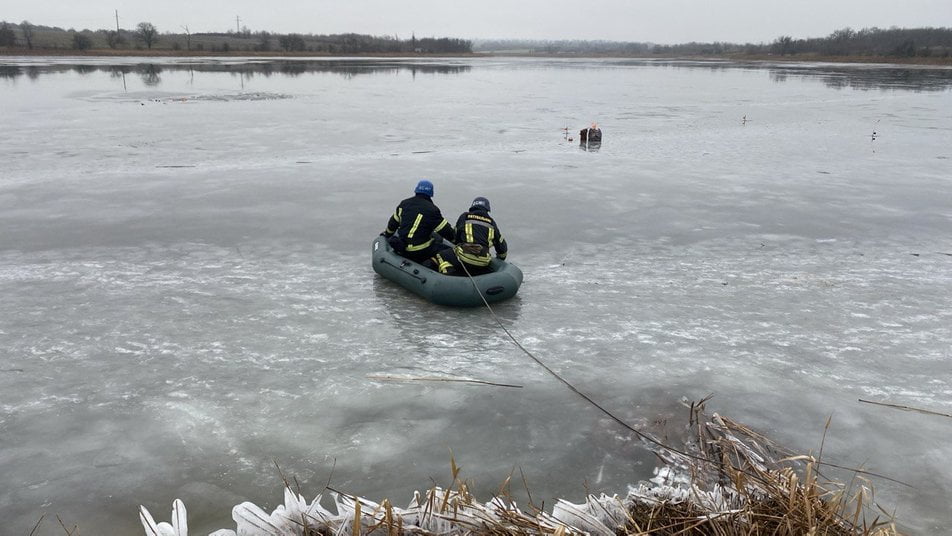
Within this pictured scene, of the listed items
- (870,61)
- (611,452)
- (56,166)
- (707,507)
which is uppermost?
(870,61)

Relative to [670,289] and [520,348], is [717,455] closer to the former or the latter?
[520,348]

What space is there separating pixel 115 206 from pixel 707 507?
371 inches

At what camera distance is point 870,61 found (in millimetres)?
74562

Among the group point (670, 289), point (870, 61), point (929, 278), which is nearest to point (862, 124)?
point (929, 278)

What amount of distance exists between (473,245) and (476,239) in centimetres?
12

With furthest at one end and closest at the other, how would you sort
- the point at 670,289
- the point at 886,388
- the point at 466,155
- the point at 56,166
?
the point at 466,155
the point at 56,166
the point at 670,289
the point at 886,388

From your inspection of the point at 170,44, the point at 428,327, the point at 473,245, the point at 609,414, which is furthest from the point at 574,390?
the point at 170,44

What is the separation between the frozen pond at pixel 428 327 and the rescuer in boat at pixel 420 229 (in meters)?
0.47

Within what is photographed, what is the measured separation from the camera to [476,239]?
6.38 meters

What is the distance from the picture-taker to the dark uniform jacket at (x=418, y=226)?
6527 mm

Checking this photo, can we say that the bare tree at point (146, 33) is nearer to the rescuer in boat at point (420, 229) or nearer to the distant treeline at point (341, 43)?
the distant treeline at point (341, 43)

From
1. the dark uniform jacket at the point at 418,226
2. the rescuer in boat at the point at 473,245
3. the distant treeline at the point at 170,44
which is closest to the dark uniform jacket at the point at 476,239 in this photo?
the rescuer in boat at the point at 473,245

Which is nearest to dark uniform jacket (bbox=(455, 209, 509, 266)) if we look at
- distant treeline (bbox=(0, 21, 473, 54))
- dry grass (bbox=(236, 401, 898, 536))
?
dry grass (bbox=(236, 401, 898, 536))

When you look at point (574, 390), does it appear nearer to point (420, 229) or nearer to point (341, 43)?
point (420, 229)
